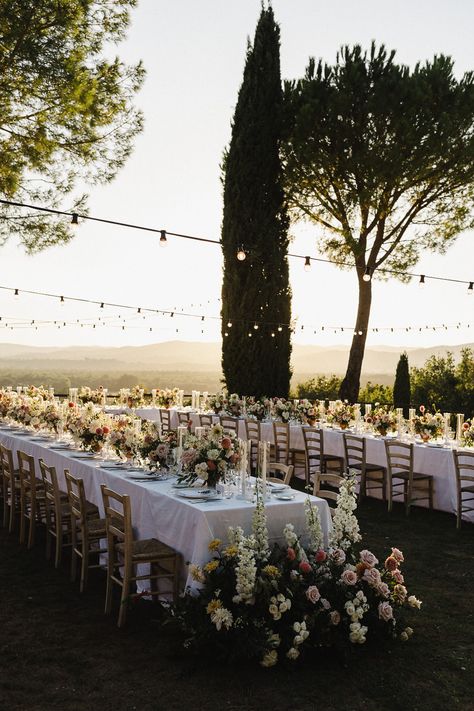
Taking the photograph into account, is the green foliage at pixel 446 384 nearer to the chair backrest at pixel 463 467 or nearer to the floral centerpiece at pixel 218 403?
the floral centerpiece at pixel 218 403

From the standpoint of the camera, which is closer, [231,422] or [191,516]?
[191,516]

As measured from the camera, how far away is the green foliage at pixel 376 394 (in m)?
19.6

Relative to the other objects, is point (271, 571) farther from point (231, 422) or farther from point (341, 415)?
point (231, 422)

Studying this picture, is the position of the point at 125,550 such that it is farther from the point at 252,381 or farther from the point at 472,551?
the point at 252,381

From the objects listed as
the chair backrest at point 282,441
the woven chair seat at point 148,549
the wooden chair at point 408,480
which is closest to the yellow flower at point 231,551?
the woven chair seat at point 148,549

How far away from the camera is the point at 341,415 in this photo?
395 inches

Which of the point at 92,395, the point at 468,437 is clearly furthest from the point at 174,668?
the point at 92,395

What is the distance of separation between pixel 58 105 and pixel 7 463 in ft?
21.1

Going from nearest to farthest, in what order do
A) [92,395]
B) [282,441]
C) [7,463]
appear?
[7,463], [282,441], [92,395]

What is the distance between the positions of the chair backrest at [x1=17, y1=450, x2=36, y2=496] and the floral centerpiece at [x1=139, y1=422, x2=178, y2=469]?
1114 mm

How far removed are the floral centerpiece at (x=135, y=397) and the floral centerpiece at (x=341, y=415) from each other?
4788 mm

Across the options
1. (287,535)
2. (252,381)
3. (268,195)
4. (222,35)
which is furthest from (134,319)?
(287,535)

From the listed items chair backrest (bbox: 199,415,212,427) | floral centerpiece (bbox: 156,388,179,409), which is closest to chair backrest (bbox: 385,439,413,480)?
chair backrest (bbox: 199,415,212,427)

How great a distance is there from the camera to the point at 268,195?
54.7ft
